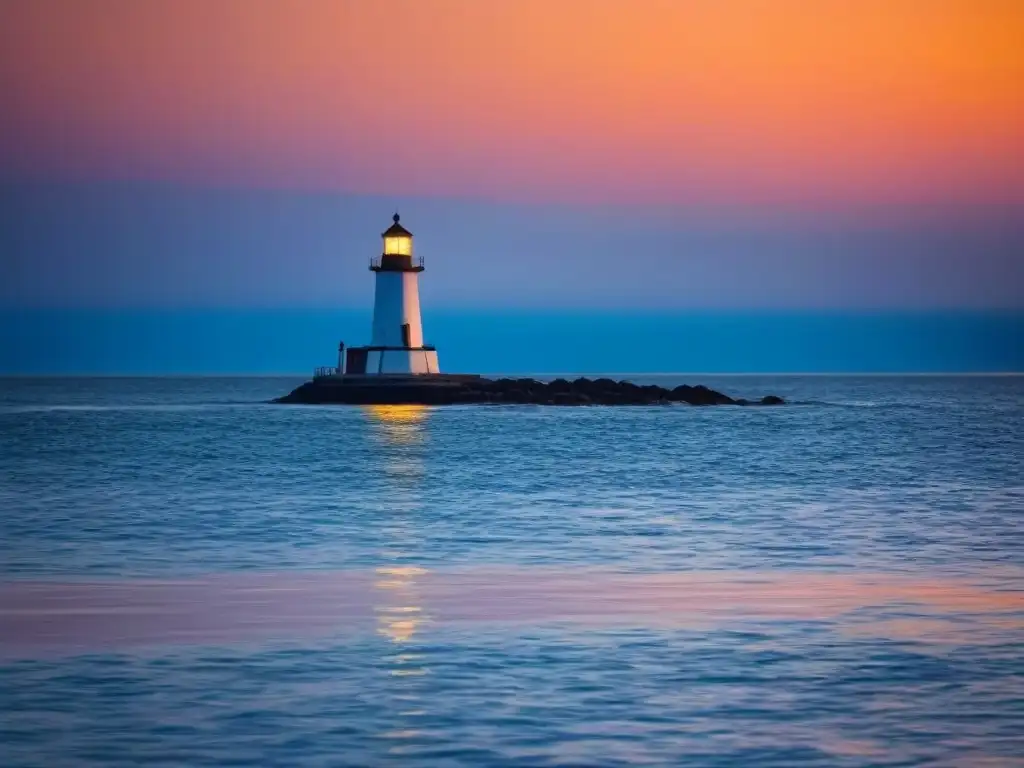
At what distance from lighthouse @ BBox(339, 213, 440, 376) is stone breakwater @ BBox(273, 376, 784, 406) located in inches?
35.6

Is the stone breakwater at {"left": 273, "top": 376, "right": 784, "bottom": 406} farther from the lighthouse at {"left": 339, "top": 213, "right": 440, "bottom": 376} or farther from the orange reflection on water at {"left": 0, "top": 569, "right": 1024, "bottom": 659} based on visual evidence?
the orange reflection on water at {"left": 0, "top": 569, "right": 1024, "bottom": 659}

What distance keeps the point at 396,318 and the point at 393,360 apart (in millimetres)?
2583

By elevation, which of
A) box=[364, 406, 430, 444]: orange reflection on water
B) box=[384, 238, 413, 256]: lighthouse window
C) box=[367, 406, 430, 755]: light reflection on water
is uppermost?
box=[384, 238, 413, 256]: lighthouse window

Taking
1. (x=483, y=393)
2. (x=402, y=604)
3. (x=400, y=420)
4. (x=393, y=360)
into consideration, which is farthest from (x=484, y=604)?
(x=483, y=393)

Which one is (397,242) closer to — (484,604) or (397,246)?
(397,246)

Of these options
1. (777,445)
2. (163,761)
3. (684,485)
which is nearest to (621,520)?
(684,485)

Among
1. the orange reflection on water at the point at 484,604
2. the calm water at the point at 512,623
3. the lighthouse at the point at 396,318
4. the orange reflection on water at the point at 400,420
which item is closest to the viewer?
the calm water at the point at 512,623

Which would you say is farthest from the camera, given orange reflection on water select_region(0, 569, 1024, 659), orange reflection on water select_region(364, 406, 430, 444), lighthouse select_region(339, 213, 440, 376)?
lighthouse select_region(339, 213, 440, 376)

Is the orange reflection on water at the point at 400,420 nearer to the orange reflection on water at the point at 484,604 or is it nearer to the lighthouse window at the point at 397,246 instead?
the lighthouse window at the point at 397,246

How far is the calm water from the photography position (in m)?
8.34

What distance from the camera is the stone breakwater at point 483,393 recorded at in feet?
236

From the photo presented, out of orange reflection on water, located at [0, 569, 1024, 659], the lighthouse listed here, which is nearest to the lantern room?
the lighthouse

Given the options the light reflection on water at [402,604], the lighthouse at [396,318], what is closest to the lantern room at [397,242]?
the lighthouse at [396,318]

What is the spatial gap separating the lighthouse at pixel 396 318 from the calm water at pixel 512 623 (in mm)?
35731
